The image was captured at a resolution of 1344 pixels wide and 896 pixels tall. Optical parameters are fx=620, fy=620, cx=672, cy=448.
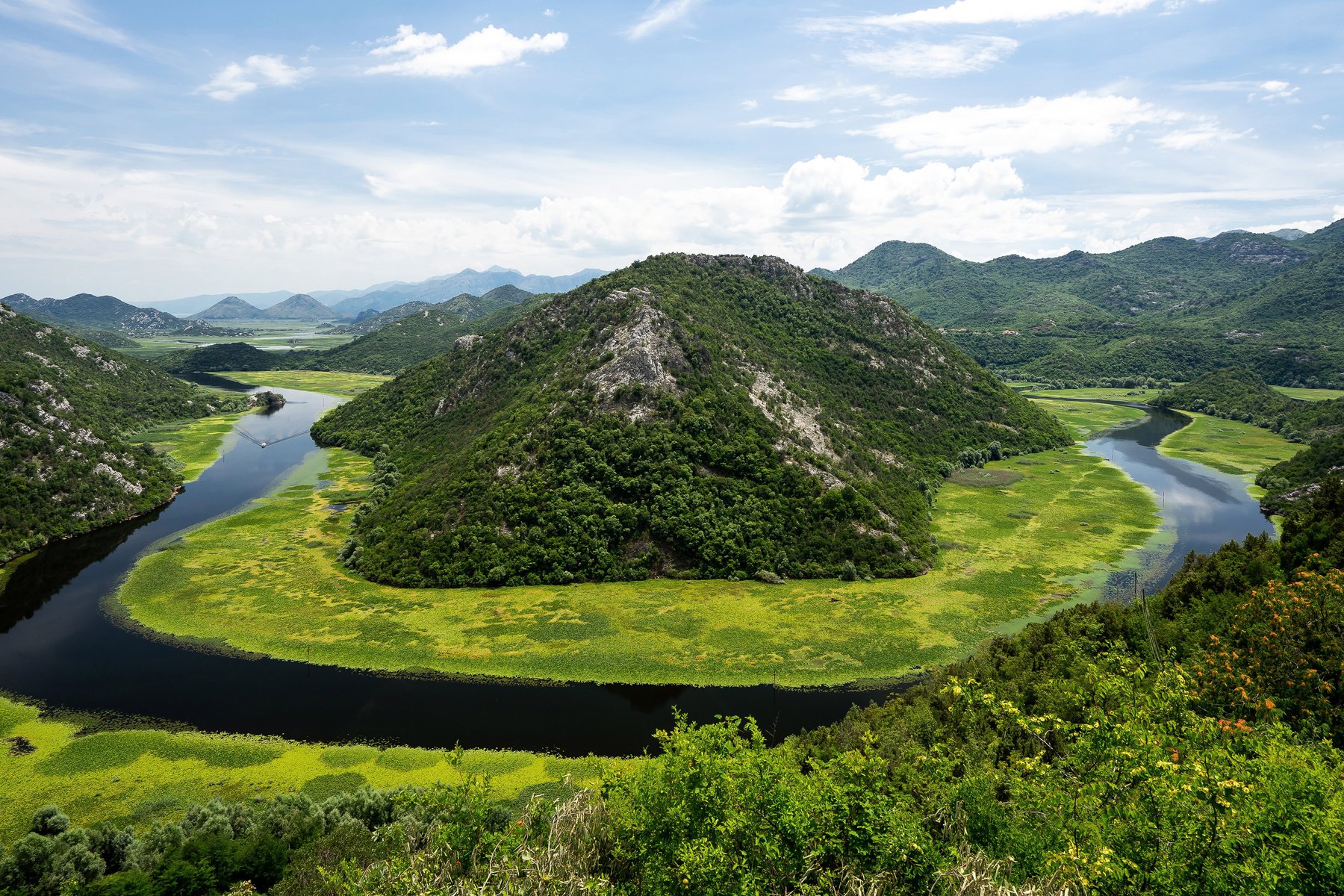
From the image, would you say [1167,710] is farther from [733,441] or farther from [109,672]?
[109,672]

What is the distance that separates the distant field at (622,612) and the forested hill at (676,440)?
16.9ft

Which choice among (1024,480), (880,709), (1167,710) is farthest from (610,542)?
(1024,480)

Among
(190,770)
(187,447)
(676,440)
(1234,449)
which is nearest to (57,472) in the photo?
(187,447)

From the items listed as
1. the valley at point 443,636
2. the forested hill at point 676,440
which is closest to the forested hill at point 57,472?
the valley at point 443,636

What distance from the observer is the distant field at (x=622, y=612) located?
67.8 meters

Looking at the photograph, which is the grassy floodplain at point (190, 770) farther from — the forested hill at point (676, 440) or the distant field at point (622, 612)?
the forested hill at point (676, 440)

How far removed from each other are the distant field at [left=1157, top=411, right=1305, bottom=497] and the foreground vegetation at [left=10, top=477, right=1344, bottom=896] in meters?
149

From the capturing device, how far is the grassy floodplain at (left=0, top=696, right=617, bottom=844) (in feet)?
158

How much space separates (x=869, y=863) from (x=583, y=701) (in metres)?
41.1

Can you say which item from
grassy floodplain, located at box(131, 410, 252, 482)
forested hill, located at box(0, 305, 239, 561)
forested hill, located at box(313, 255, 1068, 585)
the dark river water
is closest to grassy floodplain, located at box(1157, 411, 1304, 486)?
forested hill, located at box(313, 255, 1068, 585)

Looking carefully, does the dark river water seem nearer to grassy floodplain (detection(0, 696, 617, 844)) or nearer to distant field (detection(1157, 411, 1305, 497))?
grassy floodplain (detection(0, 696, 617, 844))

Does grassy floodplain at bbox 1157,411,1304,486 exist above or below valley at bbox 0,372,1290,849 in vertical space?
above

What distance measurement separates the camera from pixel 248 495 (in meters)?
131

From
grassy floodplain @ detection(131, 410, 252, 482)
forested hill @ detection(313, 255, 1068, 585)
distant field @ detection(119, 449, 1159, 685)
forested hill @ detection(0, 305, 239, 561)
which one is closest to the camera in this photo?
distant field @ detection(119, 449, 1159, 685)
